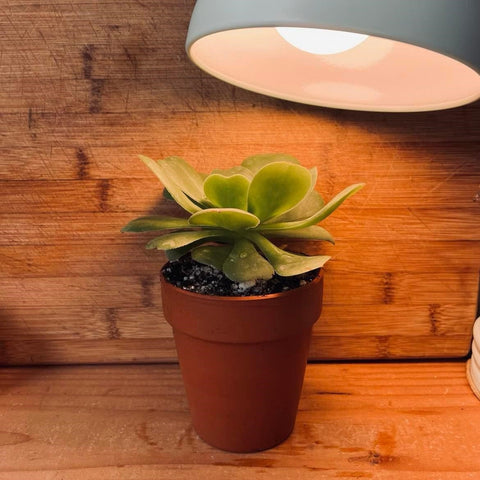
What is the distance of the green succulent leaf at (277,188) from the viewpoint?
1.81ft

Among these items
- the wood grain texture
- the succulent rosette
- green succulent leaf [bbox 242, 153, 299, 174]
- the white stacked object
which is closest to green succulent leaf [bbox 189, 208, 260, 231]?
the succulent rosette

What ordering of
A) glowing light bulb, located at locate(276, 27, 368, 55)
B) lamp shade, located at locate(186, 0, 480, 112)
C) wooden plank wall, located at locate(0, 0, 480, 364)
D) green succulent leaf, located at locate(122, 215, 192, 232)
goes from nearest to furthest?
lamp shade, located at locate(186, 0, 480, 112) < glowing light bulb, located at locate(276, 27, 368, 55) < green succulent leaf, located at locate(122, 215, 192, 232) < wooden plank wall, located at locate(0, 0, 480, 364)

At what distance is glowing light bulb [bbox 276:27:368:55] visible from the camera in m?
0.51

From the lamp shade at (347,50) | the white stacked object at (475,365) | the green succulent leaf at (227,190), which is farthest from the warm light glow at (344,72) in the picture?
the white stacked object at (475,365)

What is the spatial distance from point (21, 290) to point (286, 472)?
459 mm

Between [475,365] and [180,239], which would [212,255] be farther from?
[475,365]

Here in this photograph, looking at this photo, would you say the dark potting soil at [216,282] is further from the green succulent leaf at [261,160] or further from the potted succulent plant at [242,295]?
the green succulent leaf at [261,160]

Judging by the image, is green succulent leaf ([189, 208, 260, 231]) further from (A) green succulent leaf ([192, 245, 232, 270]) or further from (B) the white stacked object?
(B) the white stacked object

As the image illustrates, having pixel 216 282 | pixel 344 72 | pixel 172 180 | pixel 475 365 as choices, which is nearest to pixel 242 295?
pixel 216 282

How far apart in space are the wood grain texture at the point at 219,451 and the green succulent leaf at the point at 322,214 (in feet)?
0.84

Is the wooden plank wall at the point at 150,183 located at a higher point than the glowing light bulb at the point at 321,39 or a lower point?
lower

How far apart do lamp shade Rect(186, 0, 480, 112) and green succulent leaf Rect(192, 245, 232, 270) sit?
18cm

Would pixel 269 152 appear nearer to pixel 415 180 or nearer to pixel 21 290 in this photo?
pixel 415 180

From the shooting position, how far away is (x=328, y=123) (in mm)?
743
